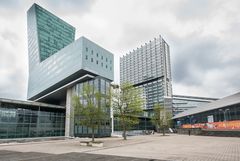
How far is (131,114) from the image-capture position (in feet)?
138

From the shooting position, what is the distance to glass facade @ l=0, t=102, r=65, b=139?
149 ft

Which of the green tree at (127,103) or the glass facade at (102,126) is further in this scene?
the glass facade at (102,126)

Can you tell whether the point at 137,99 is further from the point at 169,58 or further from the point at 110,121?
the point at 169,58

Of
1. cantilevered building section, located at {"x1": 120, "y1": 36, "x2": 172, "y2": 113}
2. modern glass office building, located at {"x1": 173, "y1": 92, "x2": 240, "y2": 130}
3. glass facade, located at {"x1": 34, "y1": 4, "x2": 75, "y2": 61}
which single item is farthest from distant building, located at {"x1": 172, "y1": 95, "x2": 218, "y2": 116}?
glass facade, located at {"x1": 34, "y1": 4, "x2": 75, "y2": 61}

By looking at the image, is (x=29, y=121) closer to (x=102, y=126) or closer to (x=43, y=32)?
(x=102, y=126)

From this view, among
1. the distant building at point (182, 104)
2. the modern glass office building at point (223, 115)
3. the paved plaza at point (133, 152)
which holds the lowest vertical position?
the paved plaza at point (133, 152)

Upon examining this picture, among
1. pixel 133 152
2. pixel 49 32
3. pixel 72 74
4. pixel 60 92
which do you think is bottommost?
pixel 133 152

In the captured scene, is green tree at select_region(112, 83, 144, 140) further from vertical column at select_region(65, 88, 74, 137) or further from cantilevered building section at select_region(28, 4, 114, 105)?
vertical column at select_region(65, 88, 74, 137)

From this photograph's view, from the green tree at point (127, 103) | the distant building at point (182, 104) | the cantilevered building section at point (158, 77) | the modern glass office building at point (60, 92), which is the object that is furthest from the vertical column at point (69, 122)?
the cantilevered building section at point (158, 77)

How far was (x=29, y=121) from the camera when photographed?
5025 centimetres

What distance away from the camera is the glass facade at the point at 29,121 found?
1788 inches

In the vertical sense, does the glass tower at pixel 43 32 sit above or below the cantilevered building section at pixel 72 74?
above

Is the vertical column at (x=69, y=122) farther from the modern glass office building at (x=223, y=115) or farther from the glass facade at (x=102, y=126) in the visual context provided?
the modern glass office building at (x=223, y=115)

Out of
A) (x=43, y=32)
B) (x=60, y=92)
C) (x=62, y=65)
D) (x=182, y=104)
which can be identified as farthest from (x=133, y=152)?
(x=182, y=104)
